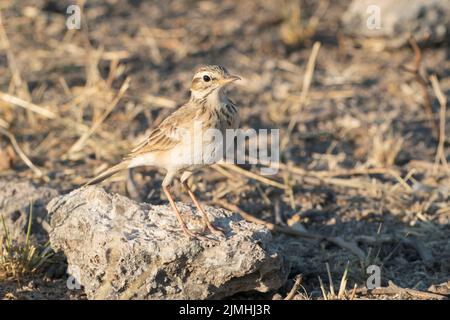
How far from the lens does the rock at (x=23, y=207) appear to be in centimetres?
571

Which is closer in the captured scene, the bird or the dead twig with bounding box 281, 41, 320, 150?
the bird

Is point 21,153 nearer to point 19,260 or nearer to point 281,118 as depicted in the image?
point 19,260

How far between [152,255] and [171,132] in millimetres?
1137

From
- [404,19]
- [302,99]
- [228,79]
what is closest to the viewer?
[228,79]

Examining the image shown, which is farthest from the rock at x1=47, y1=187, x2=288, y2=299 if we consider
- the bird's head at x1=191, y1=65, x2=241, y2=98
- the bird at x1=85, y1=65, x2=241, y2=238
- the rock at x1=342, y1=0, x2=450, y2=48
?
the rock at x1=342, y1=0, x2=450, y2=48

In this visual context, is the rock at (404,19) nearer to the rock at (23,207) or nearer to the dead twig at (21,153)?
the dead twig at (21,153)

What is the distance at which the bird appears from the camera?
16.5 feet

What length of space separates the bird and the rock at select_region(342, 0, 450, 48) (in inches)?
171

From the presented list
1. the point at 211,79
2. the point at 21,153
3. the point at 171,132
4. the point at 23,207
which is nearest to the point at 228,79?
the point at 211,79

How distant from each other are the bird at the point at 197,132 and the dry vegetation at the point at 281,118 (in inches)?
40.5

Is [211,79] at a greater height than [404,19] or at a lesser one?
lesser

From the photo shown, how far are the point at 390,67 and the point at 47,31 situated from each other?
4677 mm

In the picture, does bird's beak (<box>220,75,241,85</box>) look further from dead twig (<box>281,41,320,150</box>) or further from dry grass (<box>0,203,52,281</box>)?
dead twig (<box>281,41,320,150</box>)

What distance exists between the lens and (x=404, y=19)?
907 centimetres
